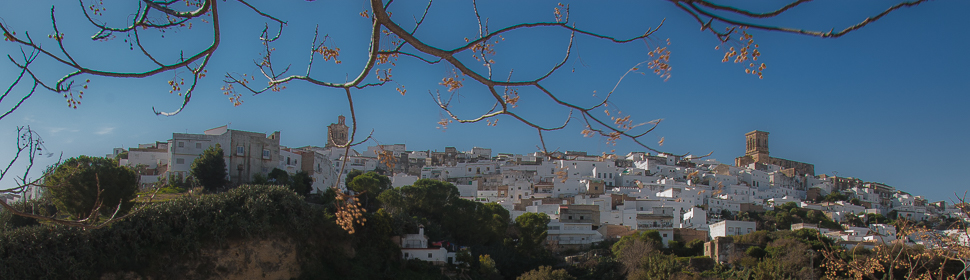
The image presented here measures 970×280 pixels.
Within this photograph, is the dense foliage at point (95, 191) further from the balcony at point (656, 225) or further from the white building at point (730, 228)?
the white building at point (730, 228)

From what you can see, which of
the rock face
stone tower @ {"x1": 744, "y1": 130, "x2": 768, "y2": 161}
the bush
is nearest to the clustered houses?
the bush

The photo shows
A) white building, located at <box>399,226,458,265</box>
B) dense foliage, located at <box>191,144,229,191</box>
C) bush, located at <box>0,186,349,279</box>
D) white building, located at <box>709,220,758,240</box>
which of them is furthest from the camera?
white building, located at <box>709,220,758,240</box>

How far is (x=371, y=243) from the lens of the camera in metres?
24.1

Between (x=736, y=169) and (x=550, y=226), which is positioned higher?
(x=736, y=169)

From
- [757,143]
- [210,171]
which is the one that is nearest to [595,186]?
[210,171]

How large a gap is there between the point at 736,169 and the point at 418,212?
98.6 feet

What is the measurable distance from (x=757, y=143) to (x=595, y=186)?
3855cm

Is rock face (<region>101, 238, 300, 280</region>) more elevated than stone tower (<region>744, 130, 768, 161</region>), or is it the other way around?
stone tower (<region>744, 130, 768, 161</region>)

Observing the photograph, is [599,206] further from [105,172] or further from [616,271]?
[105,172]

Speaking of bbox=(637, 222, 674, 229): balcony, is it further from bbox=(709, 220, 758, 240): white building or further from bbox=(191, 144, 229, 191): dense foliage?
bbox=(191, 144, 229, 191): dense foliage

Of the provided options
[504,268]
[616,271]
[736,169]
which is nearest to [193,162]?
[504,268]

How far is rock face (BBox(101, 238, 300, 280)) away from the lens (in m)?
20.4

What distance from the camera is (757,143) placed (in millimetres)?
72875

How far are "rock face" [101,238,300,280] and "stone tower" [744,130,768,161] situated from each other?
6036cm
